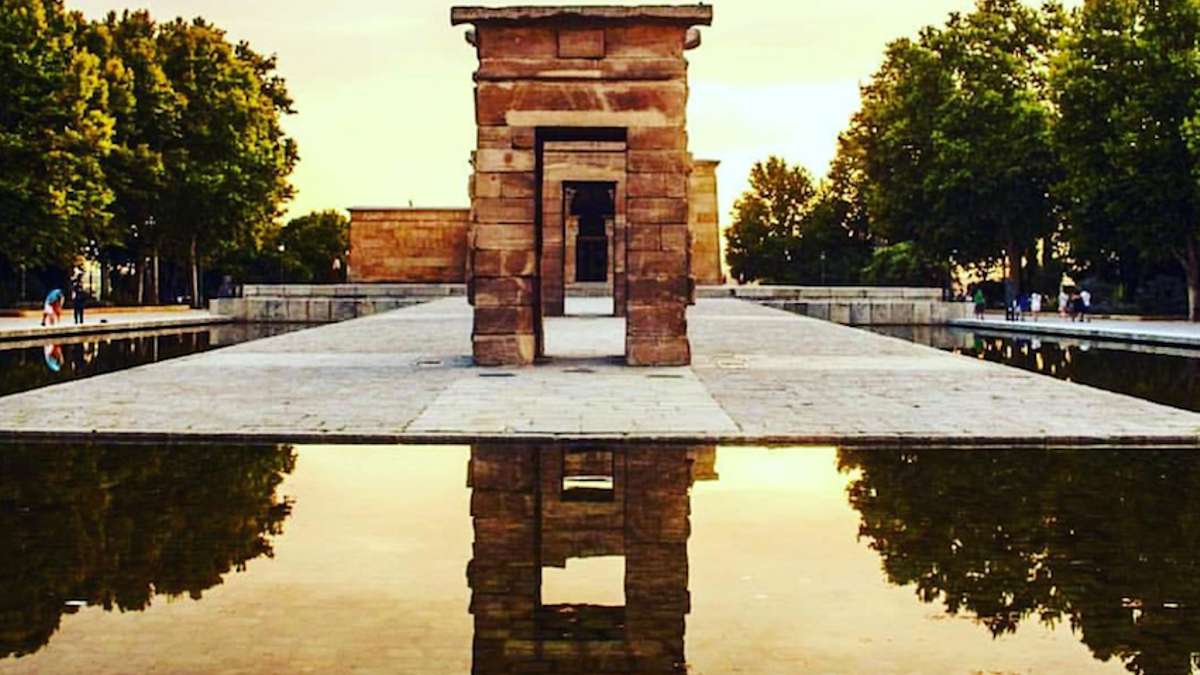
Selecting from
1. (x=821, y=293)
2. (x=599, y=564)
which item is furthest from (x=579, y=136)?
(x=821, y=293)

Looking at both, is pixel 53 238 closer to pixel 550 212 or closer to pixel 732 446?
pixel 550 212

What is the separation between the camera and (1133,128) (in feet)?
127

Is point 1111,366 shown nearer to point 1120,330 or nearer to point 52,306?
point 1120,330

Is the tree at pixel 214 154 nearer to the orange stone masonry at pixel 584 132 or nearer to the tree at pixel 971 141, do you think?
the tree at pixel 971 141

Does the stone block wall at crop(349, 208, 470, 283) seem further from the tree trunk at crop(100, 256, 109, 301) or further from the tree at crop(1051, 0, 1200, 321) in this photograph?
the tree at crop(1051, 0, 1200, 321)

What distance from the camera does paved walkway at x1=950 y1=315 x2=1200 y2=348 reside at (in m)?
29.5

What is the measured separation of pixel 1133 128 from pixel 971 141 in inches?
457

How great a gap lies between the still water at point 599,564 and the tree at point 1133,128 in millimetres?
31212

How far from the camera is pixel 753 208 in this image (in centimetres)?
8581

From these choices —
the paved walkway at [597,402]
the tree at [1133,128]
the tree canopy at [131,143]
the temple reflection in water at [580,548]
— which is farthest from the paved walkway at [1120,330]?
the tree canopy at [131,143]

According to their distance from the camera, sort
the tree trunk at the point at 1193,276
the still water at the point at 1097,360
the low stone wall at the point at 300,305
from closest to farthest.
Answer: the still water at the point at 1097,360 < the tree trunk at the point at 1193,276 < the low stone wall at the point at 300,305

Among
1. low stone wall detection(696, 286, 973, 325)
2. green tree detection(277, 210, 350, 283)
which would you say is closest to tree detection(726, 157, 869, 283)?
low stone wall detection(696, 286, 973, 325)

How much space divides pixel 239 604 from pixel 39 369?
1654 centimetres

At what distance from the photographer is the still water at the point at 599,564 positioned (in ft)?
15.9
